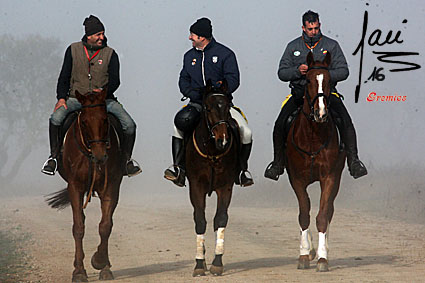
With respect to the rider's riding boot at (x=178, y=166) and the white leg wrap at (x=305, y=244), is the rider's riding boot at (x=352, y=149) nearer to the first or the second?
the white leg wrap at (x=305, y=244)

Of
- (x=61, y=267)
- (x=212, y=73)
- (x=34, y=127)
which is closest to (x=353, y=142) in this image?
(x=212, y=73)

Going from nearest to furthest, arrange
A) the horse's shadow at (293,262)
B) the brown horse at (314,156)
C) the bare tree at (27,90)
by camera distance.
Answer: the brown horse at (314,156), the horse's shadow at (293,262), the bare tree at (27,90)

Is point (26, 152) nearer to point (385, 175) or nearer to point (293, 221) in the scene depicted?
point (385, 175)

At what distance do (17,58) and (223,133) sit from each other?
44.2 m

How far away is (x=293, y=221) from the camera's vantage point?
75.2 feet

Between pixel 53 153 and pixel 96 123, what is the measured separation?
5.30 ft

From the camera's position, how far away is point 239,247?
56.2 feet

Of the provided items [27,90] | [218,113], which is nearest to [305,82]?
[218,113]

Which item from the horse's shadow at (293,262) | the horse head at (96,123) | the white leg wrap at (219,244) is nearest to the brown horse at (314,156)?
the horse's shadow at (293,262)

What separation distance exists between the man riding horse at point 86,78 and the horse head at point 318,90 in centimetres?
296

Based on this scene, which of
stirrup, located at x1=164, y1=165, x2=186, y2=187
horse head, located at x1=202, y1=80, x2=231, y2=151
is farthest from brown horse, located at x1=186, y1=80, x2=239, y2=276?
horse head, located at x1=202, y1=80, x2=231, y2=151

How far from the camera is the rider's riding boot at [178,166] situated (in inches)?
536

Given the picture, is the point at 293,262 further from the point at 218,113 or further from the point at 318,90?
the point at 218,113

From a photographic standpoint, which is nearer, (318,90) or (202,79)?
(318,90)
